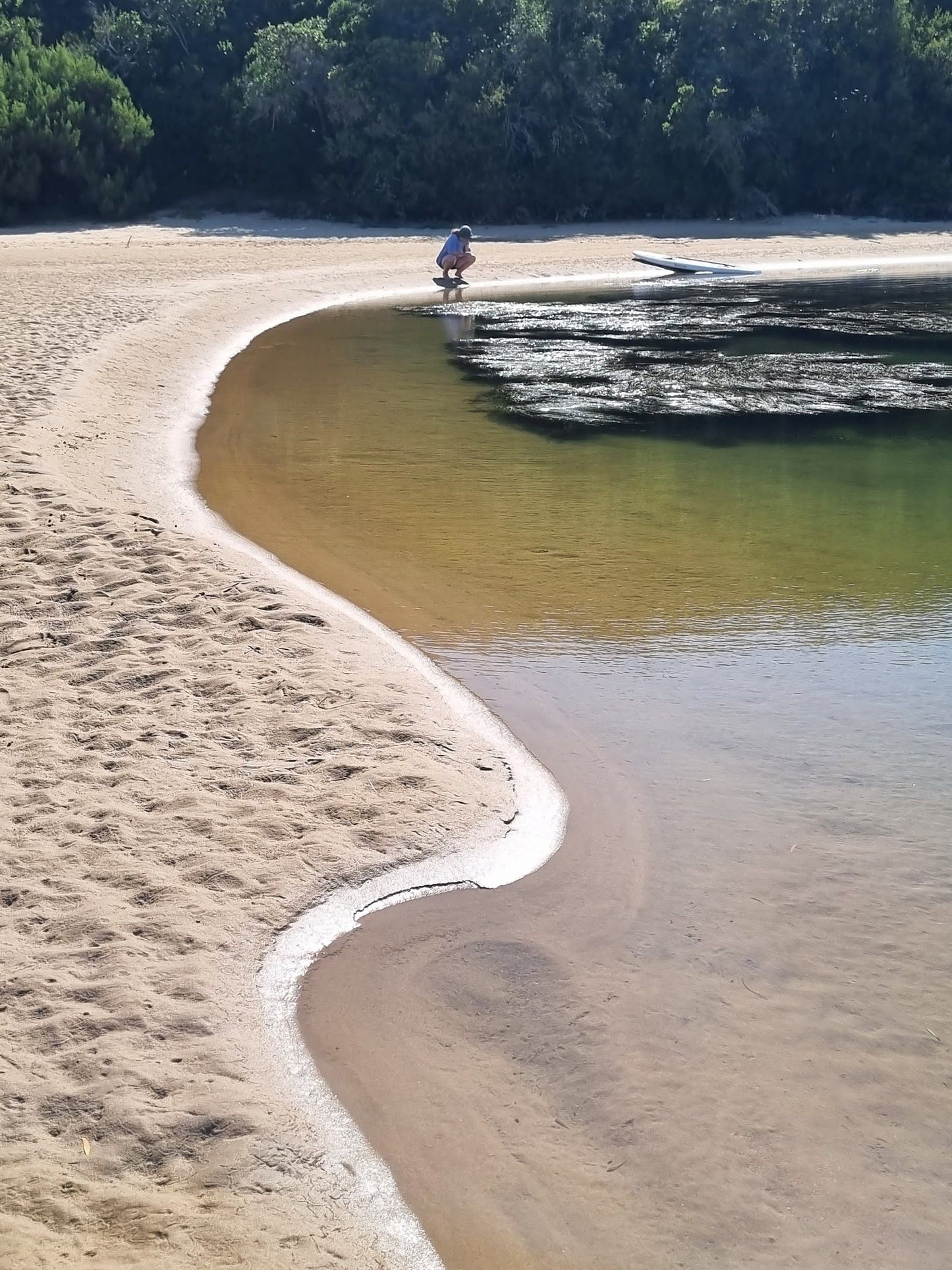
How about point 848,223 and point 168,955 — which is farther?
point 848,223

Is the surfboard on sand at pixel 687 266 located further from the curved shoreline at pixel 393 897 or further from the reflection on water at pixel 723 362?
the curved shoreline at pixel 393 897

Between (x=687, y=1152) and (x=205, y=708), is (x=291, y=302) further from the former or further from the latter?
(x=687, y=1152)

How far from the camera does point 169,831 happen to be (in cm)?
446

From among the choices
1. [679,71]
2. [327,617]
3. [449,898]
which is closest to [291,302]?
[327,617]

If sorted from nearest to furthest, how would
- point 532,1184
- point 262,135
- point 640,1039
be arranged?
point 532,1184 < point 640,1039 < point 262,135

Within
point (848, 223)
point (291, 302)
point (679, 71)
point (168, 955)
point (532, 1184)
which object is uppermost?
point (679, 71)

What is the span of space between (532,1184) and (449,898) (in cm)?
128

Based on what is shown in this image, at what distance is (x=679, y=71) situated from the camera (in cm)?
3616

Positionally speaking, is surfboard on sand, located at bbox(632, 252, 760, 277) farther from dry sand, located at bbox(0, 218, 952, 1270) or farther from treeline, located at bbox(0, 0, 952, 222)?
dry sand, located at bbox(0, 218, 952, 1270)

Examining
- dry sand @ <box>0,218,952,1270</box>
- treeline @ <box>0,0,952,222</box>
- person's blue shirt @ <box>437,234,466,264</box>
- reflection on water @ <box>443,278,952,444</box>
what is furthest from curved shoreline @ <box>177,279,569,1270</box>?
treeline @ <box>0,0,952,222</box>

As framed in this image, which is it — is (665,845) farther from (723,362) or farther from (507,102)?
(507,102)

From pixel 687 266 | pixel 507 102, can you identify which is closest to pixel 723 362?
pixel 687 266

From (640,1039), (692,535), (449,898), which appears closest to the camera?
(640,1039)

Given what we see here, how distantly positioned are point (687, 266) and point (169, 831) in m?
23.2
